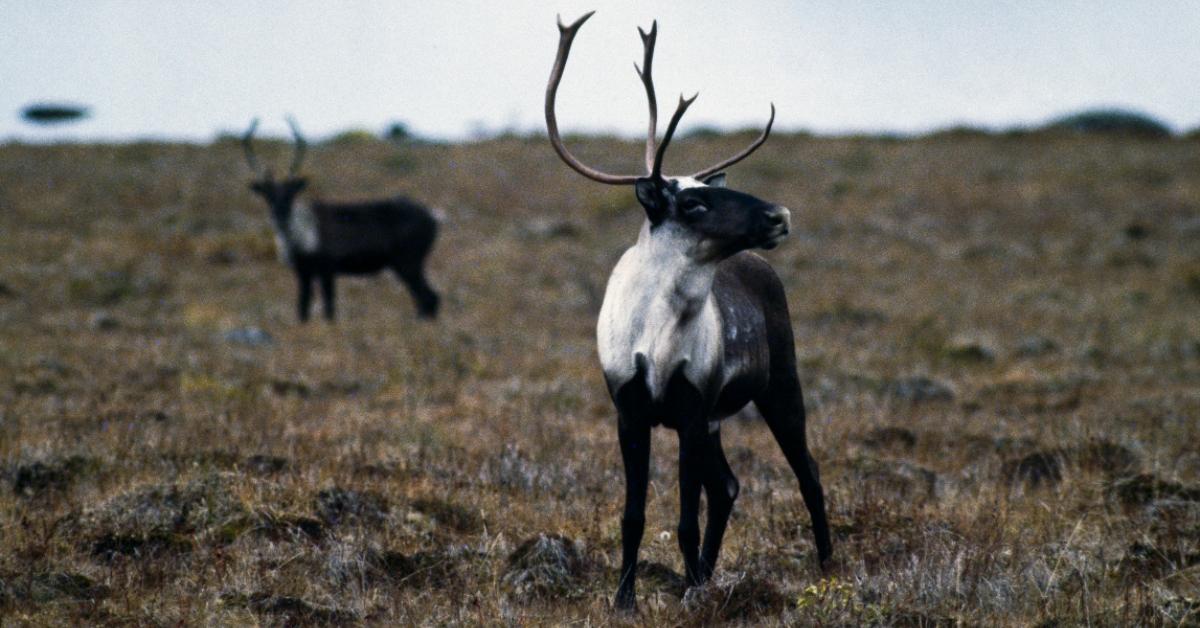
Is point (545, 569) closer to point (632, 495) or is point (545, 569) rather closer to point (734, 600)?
point (632, 495)

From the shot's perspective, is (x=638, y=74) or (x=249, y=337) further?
(x=249, y=337)

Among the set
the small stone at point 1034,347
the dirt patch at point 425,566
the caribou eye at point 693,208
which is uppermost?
the caribou eye at point 693,208

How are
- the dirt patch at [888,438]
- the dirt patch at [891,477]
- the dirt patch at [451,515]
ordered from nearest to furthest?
1. the dirt patch at [451,515]
2. the dirt patch at [891,477]
3. the dirt patch at [888,438]

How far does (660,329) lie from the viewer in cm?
440

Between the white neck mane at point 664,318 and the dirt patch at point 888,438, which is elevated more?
the white neck mane at point 664,318

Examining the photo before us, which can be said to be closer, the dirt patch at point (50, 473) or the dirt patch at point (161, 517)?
the dirt patch at point (161, 517)

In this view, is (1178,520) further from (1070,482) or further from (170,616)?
(170,616)

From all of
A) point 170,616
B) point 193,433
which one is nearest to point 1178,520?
point 170,616

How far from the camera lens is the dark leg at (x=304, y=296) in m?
15.0

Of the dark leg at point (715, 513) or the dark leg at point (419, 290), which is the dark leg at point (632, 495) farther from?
the dark leg at point (419, 290)

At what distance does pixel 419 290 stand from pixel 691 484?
39.1 feet

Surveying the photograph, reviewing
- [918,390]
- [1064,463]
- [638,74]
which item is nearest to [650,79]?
[638,74]

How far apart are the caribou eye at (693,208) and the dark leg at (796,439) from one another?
40.9 inches

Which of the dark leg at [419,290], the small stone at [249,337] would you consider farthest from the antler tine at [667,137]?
the dark leg at [419,290]
